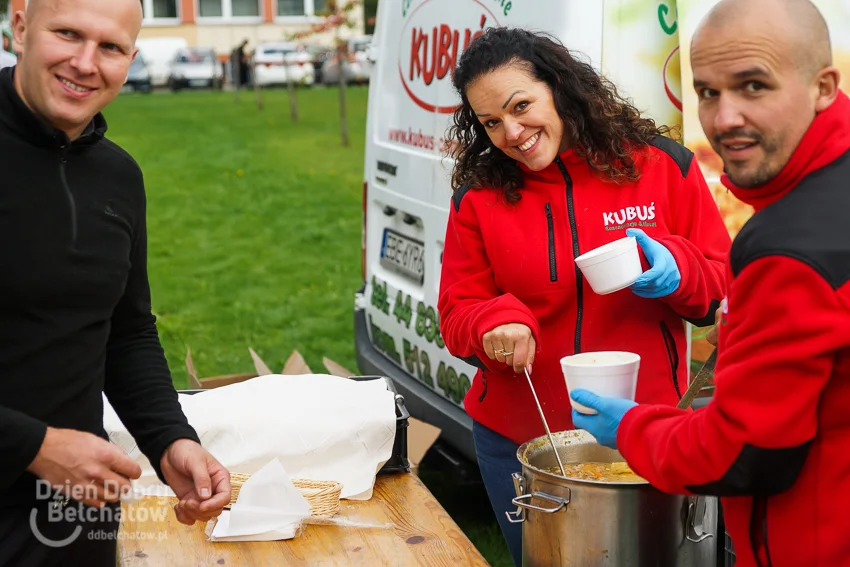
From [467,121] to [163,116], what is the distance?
23.3 m

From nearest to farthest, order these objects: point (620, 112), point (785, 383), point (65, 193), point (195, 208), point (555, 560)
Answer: point (785, 383) → point (65, 193) → point (555, 560) → point (620, 112) → point (195, 208)

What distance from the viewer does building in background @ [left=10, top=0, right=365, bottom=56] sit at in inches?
2012

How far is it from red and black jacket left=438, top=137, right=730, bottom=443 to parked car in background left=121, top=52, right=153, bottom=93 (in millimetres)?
35455

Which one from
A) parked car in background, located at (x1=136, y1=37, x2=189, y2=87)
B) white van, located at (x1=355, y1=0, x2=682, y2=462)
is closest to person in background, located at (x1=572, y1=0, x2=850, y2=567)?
white van, located at (x1=355, y1=0, x2=682, y2=462)

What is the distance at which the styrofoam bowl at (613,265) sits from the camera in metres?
2.36

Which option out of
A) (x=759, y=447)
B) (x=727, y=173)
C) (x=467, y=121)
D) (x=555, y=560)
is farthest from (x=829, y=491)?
(x=467, y=121)

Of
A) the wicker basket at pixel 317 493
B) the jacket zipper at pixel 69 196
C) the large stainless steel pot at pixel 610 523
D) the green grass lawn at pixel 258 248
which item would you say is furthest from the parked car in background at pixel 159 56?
the large stainless steel pot at pixel 610 523

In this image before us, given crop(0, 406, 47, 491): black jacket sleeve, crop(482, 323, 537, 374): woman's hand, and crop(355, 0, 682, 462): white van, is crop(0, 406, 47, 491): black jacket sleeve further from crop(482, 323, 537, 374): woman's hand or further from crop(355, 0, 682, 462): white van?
crop(355, 0, 682, 462): white van

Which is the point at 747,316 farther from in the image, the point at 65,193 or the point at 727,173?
the point at 65,193

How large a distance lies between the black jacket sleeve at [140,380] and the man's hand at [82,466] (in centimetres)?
37

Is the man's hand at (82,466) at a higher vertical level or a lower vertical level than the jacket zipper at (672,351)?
higher

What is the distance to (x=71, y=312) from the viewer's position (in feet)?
6.47

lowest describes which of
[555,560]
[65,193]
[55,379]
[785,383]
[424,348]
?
[424,348]

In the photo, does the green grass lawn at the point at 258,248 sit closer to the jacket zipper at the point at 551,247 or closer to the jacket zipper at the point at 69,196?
the jacket zipper at the point at 551,247
